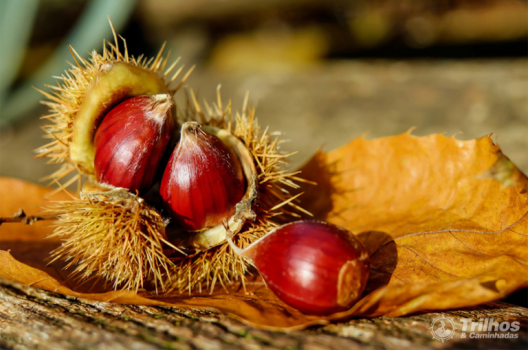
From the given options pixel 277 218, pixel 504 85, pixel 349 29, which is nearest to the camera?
pixel 277 218

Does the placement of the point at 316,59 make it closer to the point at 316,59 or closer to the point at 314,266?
the point at 316,59

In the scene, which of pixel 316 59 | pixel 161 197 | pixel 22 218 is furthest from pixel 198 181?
pixel 316 59

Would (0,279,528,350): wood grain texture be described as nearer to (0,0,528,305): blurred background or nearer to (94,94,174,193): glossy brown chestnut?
(94,94,174,193): glossy brown chestnut

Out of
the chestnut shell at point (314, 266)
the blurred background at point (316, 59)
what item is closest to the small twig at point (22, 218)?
the chestnut shell at point (314, 266)

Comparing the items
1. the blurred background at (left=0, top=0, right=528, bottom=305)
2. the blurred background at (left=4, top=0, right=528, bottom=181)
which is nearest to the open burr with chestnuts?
the blurred background at (left=4, top=0, right=528, bottom=181)

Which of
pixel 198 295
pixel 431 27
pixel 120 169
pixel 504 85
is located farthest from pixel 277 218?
pixel 431 27

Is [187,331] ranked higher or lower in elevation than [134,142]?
lower

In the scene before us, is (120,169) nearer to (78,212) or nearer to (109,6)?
(78,212)
